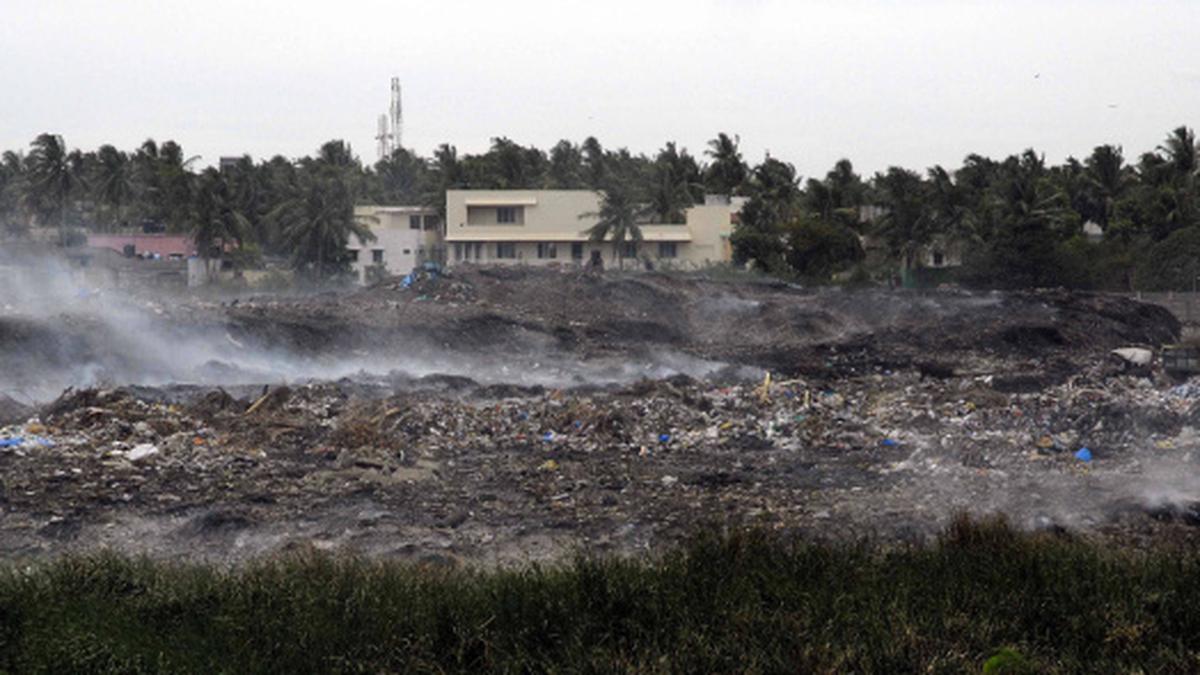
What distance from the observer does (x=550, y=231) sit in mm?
47250

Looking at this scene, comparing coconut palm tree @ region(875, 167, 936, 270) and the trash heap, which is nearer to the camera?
the trash heap

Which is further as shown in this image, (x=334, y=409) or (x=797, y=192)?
(x=797, y=192)

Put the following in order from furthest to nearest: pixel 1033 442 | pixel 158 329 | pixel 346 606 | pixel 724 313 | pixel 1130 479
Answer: pixel 724 313 → pixel 158 329 → pixel 1033 442 → pixel 1130 479 → pixel 346 606

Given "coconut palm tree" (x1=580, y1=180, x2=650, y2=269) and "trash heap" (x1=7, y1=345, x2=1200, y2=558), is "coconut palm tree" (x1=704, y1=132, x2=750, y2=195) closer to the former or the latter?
"coconut palm tree" (x1=580, y1=180, x2=650, y2=269)

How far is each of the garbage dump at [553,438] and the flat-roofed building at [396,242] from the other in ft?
66.4

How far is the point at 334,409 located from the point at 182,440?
9.46 ft

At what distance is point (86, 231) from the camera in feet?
180

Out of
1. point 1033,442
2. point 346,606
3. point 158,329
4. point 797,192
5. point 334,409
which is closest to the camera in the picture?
point 346,606

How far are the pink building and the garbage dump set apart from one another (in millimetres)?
25096

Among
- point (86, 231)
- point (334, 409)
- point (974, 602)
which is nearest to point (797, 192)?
point (86, 231)

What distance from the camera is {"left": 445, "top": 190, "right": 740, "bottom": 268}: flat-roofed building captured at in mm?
46969

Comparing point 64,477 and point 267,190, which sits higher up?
point 267,190

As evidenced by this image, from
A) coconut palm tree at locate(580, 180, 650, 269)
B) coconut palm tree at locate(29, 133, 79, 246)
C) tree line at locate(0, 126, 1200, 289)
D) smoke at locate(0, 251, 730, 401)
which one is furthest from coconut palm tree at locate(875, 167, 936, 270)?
coconut palm tree at locate(29, 133, 79, 246)

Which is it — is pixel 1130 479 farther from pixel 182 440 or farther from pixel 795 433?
pixel 182 440
